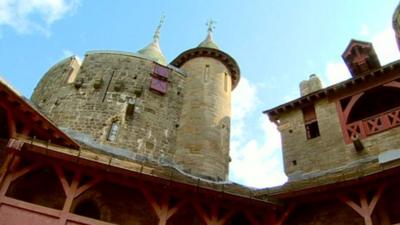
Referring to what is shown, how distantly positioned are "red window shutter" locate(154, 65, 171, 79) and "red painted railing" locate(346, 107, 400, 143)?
8.57 metres

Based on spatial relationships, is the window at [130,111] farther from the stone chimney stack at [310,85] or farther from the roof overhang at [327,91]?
the stone chimney stack at [310,85]

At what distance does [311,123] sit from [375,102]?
2.64 metres

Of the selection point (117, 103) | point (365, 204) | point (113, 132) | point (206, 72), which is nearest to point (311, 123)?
point (365, 204)

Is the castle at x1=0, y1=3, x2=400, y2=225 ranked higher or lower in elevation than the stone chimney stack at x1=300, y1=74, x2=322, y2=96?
lower

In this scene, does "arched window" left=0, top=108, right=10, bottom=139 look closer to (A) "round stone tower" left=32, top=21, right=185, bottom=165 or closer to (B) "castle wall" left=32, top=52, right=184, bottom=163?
(A) "round stone tower" left=32, top=21, right=185, bottom=165

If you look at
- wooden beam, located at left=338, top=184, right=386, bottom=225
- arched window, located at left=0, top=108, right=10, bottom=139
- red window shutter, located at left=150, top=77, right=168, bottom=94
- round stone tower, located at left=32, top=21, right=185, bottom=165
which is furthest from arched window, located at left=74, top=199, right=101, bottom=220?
red window shutter, located at left=150, top=77, right=168, bottom=94

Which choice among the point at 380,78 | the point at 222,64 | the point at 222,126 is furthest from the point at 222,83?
the point at 380,78

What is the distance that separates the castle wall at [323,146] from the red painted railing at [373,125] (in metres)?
0.19

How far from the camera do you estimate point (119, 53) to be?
18.4 m

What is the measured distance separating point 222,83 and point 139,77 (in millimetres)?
4121

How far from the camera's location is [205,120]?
53.5 ft

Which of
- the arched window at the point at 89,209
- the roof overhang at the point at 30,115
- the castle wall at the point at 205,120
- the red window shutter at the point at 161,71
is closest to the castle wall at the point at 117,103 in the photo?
the red window shutter at the point at 161,71

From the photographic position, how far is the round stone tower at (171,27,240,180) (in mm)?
14953

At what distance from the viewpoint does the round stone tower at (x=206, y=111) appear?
49.1 feet
